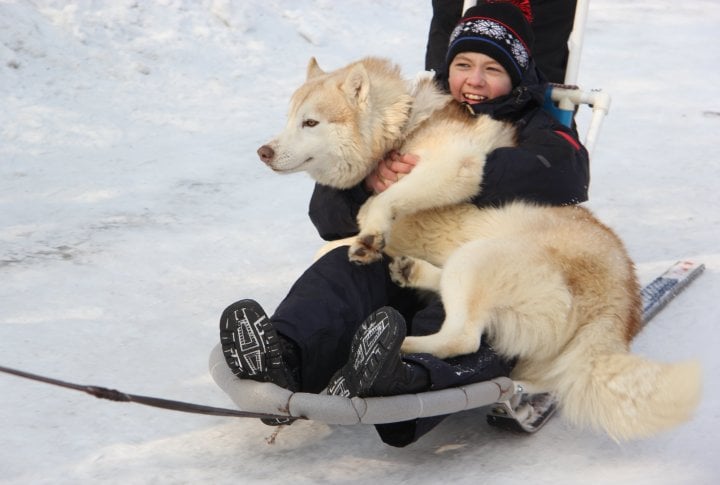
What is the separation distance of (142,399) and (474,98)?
169 centimetres

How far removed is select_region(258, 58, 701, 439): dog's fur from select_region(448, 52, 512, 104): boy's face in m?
0.12

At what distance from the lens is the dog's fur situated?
227cm

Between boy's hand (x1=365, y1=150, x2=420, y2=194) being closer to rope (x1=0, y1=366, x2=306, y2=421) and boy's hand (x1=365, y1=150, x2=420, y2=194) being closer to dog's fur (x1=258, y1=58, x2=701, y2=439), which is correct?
dog's fur (x1=258, y1=58, x2=701, y2=439)

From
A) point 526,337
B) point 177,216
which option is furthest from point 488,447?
point 177,216

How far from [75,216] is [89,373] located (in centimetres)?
165

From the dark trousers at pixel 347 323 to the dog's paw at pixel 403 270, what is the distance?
5 centimetres

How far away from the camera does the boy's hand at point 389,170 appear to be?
9.41 ft

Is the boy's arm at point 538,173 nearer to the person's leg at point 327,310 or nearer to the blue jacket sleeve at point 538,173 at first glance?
the blue jacket sleeve at point 538,173

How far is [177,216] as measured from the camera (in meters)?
4.44

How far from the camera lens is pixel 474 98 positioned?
307cm

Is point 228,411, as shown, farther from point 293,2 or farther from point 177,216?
point 293,2

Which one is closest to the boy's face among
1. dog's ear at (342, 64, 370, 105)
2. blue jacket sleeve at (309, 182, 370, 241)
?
dog's ear at (342, 64, 370, 105)

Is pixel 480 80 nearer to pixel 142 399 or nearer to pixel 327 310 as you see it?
pixel 327 310

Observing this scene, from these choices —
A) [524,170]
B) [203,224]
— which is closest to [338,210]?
[524,170]
